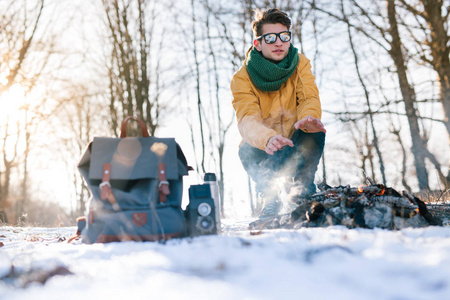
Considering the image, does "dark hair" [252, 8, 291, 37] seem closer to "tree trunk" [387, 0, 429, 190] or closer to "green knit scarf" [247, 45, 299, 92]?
"green knit scarf" [247, 45, 299, 92]

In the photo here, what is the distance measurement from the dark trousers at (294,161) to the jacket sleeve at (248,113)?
338 mm

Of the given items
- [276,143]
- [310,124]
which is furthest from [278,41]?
[276,143]

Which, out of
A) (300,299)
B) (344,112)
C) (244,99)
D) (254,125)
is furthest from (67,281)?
(344,112)

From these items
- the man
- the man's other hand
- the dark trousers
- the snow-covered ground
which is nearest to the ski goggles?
the man

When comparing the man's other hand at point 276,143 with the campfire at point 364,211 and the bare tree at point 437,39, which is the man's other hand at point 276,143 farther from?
the bare tree at point 437,39

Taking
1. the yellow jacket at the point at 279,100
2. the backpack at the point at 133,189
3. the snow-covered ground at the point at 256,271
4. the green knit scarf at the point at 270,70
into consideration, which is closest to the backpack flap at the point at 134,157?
the backpack at the point at 133,189

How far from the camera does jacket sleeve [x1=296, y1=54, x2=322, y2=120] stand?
353cm

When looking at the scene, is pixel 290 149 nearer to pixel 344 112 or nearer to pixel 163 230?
pixel 163 230

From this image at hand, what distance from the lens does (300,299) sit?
3.49ft

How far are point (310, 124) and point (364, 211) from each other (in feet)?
3.45

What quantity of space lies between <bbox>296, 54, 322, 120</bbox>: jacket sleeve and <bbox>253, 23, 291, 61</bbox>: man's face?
0.28 meters

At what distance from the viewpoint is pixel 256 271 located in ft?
4.25

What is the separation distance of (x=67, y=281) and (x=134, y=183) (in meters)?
1.14

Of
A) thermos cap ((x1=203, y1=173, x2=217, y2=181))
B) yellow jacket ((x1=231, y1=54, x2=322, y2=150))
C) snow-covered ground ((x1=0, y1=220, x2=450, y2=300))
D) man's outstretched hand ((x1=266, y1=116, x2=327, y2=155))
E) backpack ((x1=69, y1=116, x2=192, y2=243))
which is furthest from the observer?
yellow jacket ((x1=231, y1=54, x2=322, y2=150))
